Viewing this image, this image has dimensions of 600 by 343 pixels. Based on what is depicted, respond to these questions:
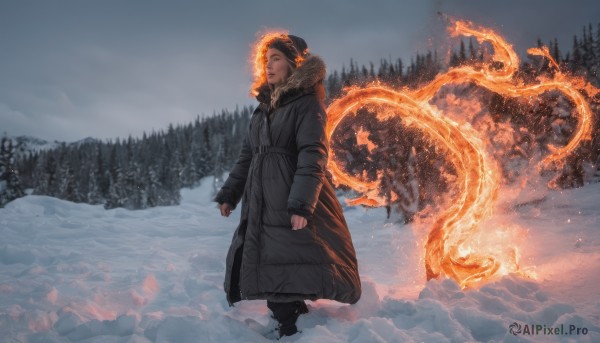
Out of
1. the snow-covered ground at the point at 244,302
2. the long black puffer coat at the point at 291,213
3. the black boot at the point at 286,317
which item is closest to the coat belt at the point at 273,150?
the long black puffer coat at the point at 291,213

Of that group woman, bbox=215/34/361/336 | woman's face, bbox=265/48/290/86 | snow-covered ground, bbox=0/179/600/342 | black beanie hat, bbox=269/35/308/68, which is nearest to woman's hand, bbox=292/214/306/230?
woman, bbox=215/34/361/336

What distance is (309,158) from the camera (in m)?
3.01

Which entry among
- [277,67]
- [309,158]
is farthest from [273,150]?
[277,67]

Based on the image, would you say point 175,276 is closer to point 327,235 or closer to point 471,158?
point 327,235

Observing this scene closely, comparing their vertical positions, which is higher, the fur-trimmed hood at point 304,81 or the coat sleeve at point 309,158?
the fur-trimmed hood at point 304,81

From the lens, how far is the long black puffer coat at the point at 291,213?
9.63 feet

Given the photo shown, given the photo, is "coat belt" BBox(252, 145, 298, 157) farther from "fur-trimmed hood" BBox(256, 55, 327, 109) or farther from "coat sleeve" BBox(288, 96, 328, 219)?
"fur-trimmed hood" BBox(256, 55, 327, 109)

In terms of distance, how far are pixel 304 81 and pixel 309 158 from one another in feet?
2.26

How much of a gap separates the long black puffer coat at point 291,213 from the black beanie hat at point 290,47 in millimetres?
175

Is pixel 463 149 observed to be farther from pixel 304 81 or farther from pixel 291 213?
pixel 291 213

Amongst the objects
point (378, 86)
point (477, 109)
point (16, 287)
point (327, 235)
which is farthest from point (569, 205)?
point (16, 287)

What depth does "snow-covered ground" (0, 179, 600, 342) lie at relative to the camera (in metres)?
2.89

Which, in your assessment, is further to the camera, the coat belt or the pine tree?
the pine tree

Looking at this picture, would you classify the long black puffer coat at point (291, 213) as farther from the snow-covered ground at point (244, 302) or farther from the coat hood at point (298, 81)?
the snow-covered ground at point (244, 302)
